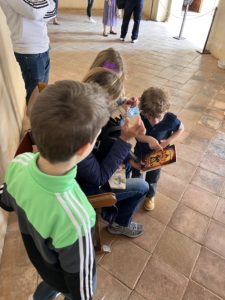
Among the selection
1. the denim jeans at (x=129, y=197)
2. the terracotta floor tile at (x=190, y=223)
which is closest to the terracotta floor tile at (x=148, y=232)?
the terracotta floor tile at (x=190, y=223)

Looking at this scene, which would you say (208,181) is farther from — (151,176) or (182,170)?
(151,176)

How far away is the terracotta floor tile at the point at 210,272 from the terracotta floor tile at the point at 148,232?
300 mm

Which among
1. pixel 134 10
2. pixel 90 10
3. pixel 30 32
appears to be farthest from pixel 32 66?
pixel 90 10

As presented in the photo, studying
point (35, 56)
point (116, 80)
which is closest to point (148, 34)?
point (35, 56)

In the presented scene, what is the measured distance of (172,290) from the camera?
5.05ft

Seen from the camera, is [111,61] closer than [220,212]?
Yes

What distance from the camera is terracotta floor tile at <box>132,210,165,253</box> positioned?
177cm

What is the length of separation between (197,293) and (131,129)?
107 cm

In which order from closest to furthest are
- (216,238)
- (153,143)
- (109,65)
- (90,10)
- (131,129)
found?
(131,129), (109,65), (153,143), (216,238), (90,10)

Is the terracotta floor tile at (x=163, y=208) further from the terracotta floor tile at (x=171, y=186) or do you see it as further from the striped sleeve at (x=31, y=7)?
the striped sleeve at (x=31, y=7)

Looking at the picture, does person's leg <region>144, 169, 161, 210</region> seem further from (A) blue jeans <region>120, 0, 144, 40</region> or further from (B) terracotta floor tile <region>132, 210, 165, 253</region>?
(A) blue jeans <region>120, 0, 144, 40</region>

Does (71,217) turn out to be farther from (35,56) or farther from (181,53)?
(181,53)

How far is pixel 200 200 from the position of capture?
6.96 ft

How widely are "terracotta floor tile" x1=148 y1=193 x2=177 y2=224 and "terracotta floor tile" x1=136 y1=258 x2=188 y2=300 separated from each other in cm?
36
